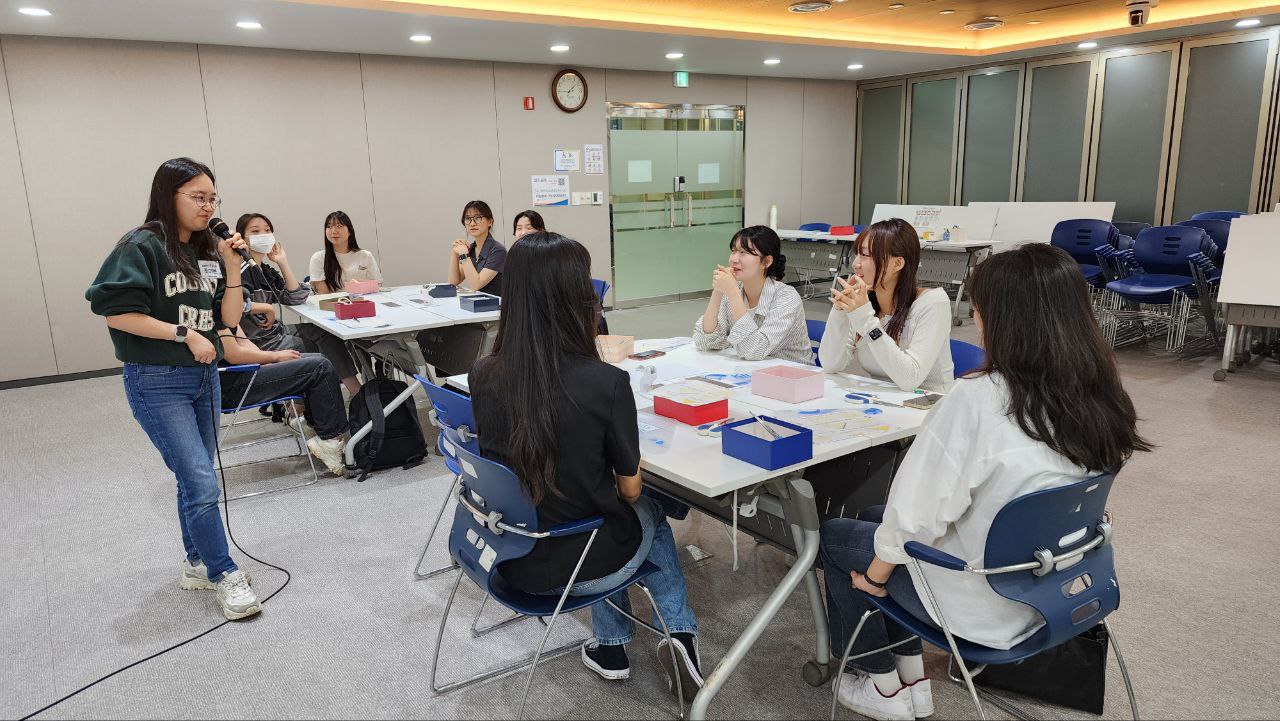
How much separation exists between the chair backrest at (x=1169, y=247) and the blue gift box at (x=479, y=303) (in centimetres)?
529

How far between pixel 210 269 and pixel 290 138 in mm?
4753

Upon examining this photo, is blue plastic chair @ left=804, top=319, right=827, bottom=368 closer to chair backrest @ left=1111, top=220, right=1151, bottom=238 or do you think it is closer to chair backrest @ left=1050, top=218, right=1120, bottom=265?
chair backrest @ left=1050, top=218, right=1120, bottom=265

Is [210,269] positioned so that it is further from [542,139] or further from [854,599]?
[542,139]

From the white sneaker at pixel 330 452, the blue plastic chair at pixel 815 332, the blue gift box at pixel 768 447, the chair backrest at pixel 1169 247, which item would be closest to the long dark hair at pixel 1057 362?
the blue gift box at pixel 768 447

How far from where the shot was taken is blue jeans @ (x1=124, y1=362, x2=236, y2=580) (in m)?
2.63

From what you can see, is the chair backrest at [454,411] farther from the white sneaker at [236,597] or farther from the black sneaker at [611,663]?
the white sneaker at [236,597]

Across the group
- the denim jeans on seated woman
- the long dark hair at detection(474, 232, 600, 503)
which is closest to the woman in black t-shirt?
the long dark hair at detection(474, 232, 600, 503)

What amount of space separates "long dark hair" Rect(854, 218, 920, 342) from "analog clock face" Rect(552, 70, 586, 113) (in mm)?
5708

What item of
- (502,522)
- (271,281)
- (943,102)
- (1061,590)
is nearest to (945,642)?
(1061,590)

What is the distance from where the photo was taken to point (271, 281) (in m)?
5.07

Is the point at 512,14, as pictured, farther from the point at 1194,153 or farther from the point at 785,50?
the point at 1194,153

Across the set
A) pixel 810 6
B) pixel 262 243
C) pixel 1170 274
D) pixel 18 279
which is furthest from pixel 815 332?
pixel 18 279

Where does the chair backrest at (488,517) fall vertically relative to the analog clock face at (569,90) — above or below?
below

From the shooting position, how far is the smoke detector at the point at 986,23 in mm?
7465
